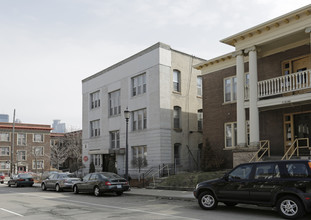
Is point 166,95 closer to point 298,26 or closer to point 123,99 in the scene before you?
point 123,99

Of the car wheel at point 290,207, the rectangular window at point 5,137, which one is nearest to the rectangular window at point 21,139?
the rectangular window at point 5,137

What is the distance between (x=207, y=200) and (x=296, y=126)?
10.9 m

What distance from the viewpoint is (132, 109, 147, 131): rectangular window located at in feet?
104

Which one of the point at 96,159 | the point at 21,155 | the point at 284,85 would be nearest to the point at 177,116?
the point at 96,159

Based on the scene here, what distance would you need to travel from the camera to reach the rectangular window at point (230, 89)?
25.5 meters

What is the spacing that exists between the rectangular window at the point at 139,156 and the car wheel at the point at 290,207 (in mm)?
18953

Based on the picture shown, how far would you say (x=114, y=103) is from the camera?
36250 mm

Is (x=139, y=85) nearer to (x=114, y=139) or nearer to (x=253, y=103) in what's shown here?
(x=114, y=139)

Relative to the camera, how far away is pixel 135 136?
3225 cm

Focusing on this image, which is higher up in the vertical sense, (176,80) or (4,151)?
(176,80)

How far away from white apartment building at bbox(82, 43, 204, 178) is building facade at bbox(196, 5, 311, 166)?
238 inches

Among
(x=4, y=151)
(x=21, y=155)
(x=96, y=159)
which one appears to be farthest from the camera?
(x=21, y=155)

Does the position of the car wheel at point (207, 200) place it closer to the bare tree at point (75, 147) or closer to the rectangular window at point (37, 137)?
the bare tree at point (75, 147)

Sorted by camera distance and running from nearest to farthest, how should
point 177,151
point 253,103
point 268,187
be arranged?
point 268,187, point 253,103, point 177,151
